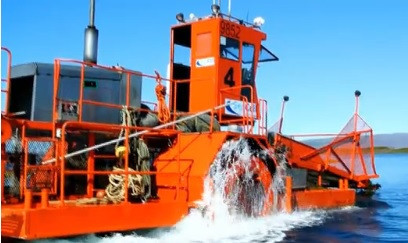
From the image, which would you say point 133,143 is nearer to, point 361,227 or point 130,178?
point 130,178

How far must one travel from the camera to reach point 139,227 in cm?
717

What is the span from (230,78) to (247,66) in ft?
2.15

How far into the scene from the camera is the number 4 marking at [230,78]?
10125 mm

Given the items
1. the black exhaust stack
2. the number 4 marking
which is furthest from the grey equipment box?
the number 4 marking

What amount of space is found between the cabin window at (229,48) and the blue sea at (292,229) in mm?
3326

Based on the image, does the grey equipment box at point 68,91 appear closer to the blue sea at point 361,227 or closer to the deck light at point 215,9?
the deck light at point 215,9

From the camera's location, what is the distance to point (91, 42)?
898 centimetres

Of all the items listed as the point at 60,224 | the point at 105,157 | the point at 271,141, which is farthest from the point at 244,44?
the point at 60,224

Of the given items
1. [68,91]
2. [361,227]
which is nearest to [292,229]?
[361,227]

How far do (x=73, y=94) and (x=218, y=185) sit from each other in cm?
275

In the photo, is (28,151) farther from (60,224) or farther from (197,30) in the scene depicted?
(197,30)

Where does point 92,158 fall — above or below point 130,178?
above

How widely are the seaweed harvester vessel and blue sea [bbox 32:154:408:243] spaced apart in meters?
0.23

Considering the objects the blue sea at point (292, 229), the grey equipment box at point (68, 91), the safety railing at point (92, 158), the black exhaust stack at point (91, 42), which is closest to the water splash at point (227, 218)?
the blue sea at point (292, 229)
